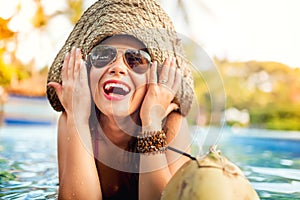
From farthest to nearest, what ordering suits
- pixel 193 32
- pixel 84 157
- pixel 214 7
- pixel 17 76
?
pixel 214 7 < pixel 193 32 < pixel 17 76 < pixel 84 157

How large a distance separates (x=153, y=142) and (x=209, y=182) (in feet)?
1.69

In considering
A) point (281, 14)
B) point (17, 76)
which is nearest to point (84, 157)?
point (17, 76)

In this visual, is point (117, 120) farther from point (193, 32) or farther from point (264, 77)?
point (264, 77)

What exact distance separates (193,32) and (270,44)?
19.7ft

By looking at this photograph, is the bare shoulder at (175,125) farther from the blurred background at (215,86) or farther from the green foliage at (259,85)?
the green foliage at (259,85)

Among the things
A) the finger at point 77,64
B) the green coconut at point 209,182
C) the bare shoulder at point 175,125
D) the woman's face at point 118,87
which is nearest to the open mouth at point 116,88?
the woman's face at point 118,87

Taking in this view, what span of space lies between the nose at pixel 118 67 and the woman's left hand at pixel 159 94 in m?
0.11

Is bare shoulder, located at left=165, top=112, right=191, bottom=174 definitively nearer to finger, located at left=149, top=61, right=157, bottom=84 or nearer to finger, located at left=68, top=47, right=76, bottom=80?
finger, located at left=149, top=61, right=157, bottom=84

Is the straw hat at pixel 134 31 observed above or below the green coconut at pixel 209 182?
above

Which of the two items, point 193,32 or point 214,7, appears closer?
point 193,32

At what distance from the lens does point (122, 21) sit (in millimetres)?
1865

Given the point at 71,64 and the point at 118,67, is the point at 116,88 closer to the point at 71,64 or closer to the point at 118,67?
the point at 118,67

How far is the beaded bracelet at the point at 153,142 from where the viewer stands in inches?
63.4

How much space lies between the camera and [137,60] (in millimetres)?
1759
